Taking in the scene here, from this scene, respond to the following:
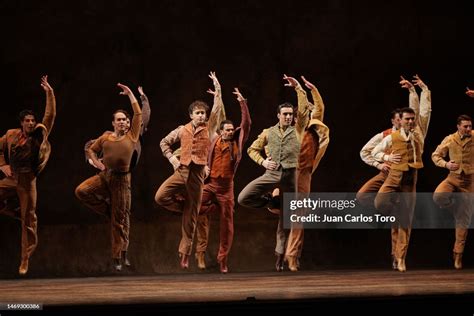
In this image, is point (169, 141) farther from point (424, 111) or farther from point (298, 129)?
point (424, 111)

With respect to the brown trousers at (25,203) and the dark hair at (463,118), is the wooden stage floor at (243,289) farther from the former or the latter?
the dark hair at (463,118)

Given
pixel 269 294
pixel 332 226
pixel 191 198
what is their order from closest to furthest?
pixel 269 294 < pixel 191 198 < pixel 332 226

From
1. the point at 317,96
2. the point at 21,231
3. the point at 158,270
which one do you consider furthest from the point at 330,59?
the point at 21,231

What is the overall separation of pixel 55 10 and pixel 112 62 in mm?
768

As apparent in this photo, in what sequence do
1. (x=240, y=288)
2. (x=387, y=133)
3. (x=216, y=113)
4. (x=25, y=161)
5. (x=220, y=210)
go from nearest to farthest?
(x=240, y=288)
(x=25, y=161)
(x=216, y=113)
(x=220, y=210)
(x=387, y=133)

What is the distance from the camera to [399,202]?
1056cm

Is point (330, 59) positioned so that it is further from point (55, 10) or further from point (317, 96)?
point (55, 10)

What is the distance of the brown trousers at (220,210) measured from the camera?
10219 mm

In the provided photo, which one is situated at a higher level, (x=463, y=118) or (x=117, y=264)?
(x=463, y=118)

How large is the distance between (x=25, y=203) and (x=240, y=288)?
2.51 meters

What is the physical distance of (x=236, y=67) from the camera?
10758 mm

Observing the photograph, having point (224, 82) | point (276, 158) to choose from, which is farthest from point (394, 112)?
point (224, 82)

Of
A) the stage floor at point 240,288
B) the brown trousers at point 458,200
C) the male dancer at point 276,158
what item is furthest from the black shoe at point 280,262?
the brown trousers at point 458,200

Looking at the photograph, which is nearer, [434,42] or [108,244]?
[108,244]
